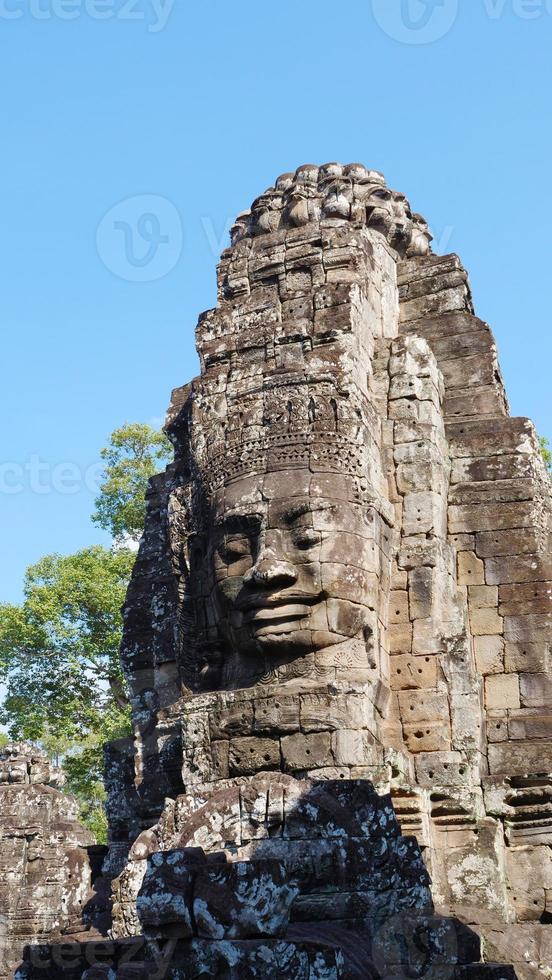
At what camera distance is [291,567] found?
10.8m

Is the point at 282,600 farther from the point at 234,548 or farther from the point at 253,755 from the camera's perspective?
the point at 253,755

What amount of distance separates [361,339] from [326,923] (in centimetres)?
652

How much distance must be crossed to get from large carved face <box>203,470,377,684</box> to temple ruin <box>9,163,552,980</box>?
0.8 inches

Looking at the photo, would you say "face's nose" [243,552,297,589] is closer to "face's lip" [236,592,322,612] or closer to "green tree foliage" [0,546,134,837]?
"face's lip" [236,592,322,612]

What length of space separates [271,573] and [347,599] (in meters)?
0.72

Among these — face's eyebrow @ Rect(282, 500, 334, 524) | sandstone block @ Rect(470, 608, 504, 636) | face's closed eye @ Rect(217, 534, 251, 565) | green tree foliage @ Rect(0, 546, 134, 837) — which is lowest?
sandstone block @ Rect(470, 608, 504, 636)

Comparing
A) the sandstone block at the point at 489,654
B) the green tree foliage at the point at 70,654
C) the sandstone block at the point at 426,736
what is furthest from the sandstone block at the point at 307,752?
the green tree foliage at the point at 70,654

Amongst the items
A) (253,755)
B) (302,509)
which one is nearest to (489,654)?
(302,509)

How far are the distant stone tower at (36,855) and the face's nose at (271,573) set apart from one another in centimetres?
547

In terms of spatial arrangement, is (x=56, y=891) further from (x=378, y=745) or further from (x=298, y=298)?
(x=298, y=298)

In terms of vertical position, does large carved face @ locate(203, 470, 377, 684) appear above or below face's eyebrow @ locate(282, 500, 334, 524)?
below

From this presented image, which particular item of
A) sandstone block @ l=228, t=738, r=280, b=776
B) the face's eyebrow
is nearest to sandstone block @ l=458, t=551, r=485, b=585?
the face's eyebrow

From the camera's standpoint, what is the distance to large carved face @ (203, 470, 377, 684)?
10.7 meters

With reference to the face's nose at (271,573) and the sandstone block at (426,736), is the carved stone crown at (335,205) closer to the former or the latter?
the face's nose at (271,573)
